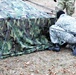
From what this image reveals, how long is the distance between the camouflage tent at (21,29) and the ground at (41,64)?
0.24m

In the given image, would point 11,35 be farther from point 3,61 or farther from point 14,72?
point 14,72

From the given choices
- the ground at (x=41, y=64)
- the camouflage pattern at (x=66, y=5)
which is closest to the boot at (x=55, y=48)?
the ground at (x=41, y=64)

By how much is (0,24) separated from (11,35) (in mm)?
372

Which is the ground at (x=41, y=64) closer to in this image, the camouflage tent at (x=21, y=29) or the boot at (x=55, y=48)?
the boot at (x=55, y=48)

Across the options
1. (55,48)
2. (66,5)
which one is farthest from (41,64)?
(66,5)

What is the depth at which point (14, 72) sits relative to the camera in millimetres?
4781

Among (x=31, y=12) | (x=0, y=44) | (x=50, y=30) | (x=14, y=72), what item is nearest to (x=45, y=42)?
(x=50, y=30)

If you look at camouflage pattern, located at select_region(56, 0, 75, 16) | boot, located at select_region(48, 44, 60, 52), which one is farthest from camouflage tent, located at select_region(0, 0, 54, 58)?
camouflage pattern, located at select_region(56, 0, 75, 16)

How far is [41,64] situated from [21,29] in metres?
1.05

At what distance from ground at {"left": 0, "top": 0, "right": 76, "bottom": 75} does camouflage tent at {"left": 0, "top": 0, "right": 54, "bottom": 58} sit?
0.79ft

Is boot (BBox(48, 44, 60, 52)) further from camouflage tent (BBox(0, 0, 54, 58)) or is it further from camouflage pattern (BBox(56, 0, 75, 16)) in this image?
camouflage pattern (BBox(56, 0, 75, 16))

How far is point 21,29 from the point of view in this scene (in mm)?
5793

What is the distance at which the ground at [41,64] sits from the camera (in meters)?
4.84

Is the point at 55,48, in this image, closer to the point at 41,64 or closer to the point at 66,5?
the point at 41,64
